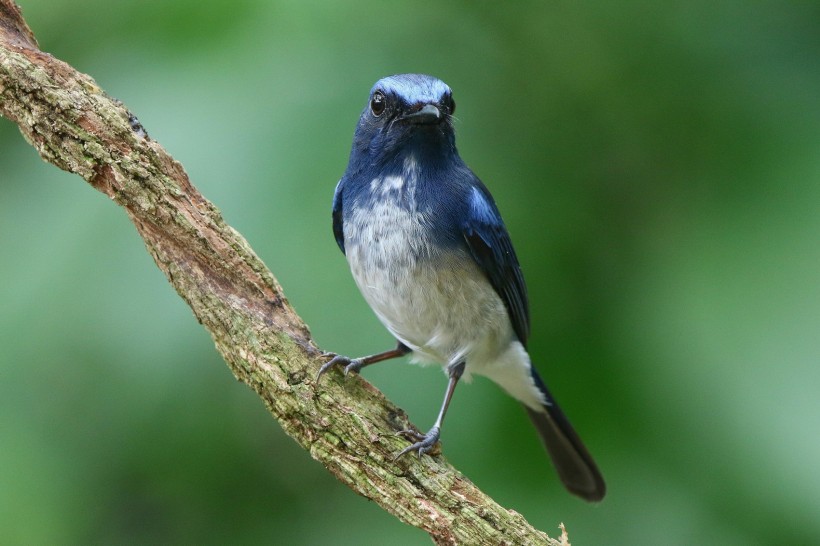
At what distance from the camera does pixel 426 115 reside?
10.5 ft

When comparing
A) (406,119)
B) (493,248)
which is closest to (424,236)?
(493,248)

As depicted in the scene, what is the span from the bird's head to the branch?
2.37ft

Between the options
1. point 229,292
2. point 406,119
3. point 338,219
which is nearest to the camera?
point 229,292

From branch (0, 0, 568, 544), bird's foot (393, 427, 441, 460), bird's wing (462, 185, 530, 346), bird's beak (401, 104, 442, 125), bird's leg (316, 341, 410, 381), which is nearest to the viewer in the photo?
branch (0, 0, 568, 544)

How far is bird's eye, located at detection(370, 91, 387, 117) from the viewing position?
3.36 m

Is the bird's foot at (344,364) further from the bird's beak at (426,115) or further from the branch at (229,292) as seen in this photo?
the bird's beak at (426,115)

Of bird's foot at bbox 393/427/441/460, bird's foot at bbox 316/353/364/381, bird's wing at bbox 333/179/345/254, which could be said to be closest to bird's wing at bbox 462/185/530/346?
bird's wing at bbox 333/179/345/254

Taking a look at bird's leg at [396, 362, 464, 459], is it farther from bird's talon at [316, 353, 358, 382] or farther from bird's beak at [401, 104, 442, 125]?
bird's beak at [401, 104, 442, 125]

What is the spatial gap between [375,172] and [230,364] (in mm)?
951

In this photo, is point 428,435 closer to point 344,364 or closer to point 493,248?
point 344,364

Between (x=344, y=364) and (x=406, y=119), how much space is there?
856 mm

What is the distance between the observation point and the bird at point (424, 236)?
11.0 ft

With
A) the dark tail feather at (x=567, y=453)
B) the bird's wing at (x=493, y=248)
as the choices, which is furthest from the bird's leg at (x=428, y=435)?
the dark tail feather at (x=567, y=453)

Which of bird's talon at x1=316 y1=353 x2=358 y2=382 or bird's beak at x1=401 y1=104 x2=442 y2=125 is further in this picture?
bird's beak at x1=401 y1=104 x2=442 y2=125
